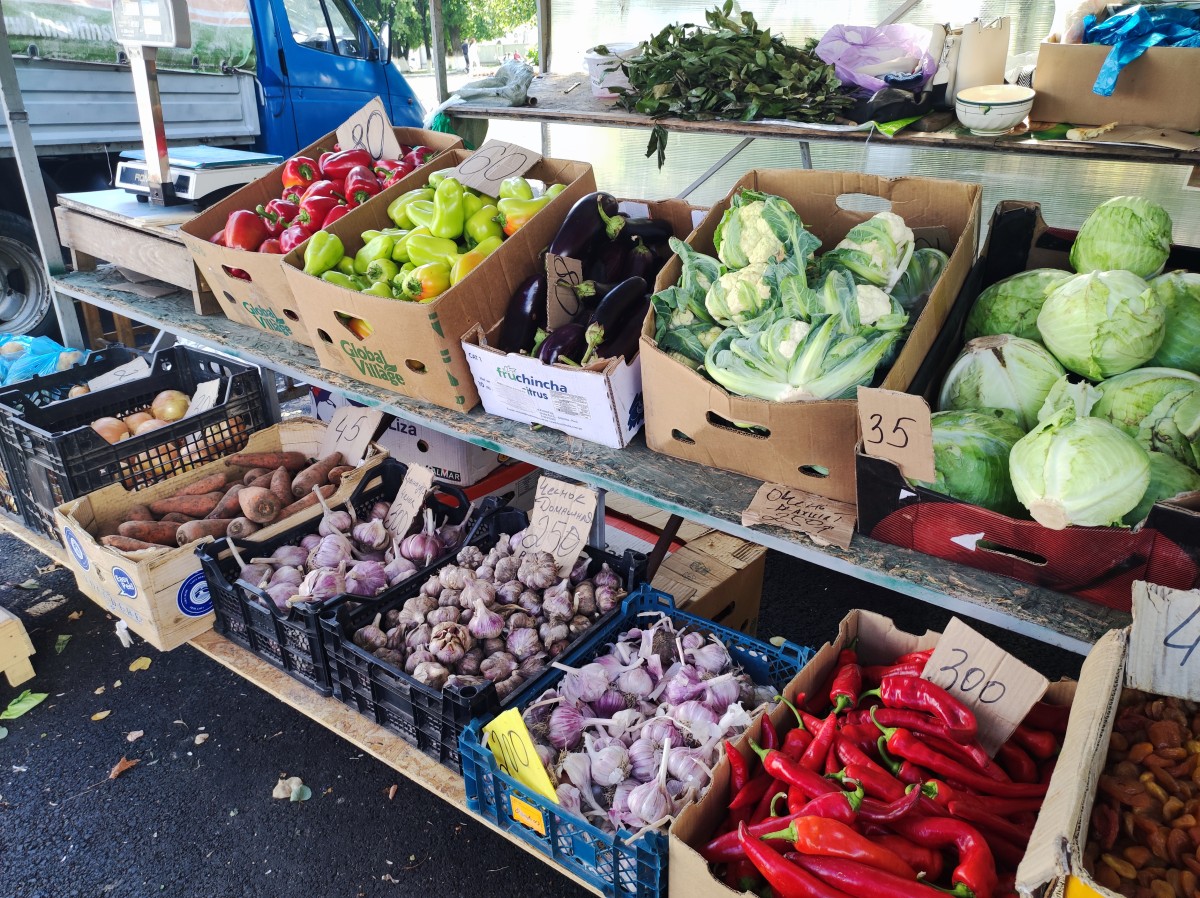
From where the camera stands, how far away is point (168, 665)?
3.15 meters

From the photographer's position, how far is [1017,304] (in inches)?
77.8

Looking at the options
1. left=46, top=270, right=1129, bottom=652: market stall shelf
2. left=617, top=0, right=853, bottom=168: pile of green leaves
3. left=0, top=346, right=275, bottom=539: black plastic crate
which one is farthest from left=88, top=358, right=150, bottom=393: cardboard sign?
left=617, top=0, right=853, bottom=168: pile of green leaves

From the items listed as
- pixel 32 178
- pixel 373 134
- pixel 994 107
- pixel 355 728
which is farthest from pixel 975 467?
pixel 32 178

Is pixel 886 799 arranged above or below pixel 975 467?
below

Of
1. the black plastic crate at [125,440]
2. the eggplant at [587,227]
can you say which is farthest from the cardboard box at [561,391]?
the black plastic crate at [125,440]

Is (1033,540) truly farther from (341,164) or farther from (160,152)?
(160,152)

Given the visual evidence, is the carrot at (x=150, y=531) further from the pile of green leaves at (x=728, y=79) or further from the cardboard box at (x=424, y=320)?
the pile of green leaves at (x=728, y=79)

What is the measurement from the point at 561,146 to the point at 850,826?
6295 mm

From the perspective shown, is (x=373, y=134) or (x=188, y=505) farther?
(x=373, y=134)

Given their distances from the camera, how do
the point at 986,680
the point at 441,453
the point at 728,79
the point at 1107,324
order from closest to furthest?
1. the point at 986,680
2. the point at 1107,324
3. the point at 441,453
4. the point at 728,79

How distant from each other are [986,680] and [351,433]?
2254mm

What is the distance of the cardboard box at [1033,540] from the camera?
1293 mm

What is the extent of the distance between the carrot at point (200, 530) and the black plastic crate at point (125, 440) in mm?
444

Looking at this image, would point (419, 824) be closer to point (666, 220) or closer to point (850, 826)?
point (850, 826)
